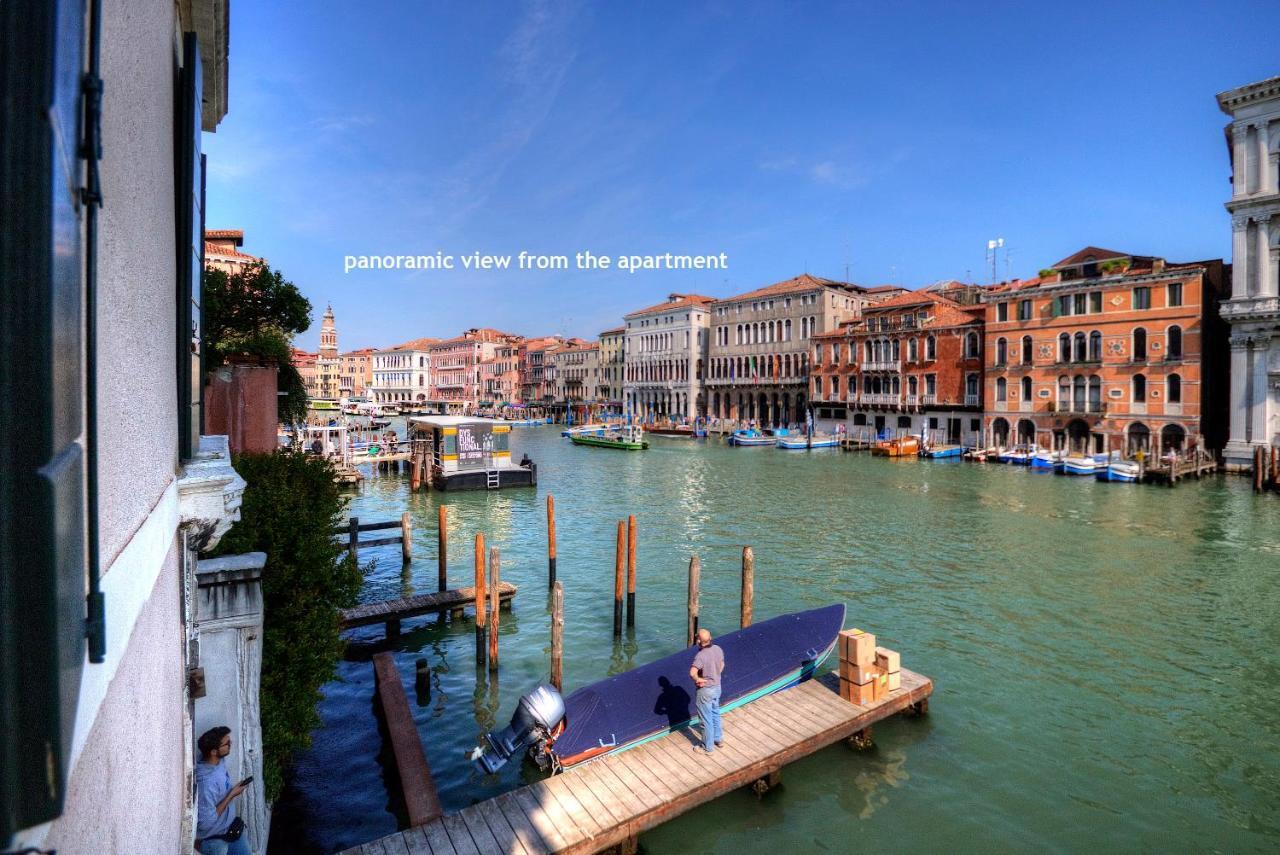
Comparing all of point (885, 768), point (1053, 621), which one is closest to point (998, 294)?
point (1053, 621)

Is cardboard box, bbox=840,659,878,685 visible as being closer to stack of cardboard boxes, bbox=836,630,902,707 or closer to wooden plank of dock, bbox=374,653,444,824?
stack of cardboard boxes, bbox=836,630,902,707

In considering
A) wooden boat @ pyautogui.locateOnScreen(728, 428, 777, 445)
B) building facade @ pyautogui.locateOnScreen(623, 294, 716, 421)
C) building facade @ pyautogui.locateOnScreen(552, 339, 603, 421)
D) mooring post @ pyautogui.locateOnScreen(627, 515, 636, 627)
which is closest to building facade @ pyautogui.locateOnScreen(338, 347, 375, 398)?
building facade @ pyautogui.locateOnScreen(552, 339, 603, 421)

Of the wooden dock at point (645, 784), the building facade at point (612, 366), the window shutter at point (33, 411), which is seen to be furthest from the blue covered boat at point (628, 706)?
the building facade at point (612, 366)

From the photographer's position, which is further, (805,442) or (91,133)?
(805,442)

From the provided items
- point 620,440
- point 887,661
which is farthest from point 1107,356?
point 887,661

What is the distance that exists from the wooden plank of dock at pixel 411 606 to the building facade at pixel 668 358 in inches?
1973

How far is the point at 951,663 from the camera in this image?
29.6 ft

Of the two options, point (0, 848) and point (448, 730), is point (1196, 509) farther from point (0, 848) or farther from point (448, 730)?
point (0, 848)

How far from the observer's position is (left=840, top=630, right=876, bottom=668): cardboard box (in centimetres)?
716

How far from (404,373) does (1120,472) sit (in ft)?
302

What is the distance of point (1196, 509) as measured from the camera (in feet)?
66.0

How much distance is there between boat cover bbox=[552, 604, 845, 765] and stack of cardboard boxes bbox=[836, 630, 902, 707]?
0.65 m

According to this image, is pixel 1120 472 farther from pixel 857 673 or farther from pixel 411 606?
pixel 411 606

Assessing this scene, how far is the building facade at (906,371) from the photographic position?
38781 mm
